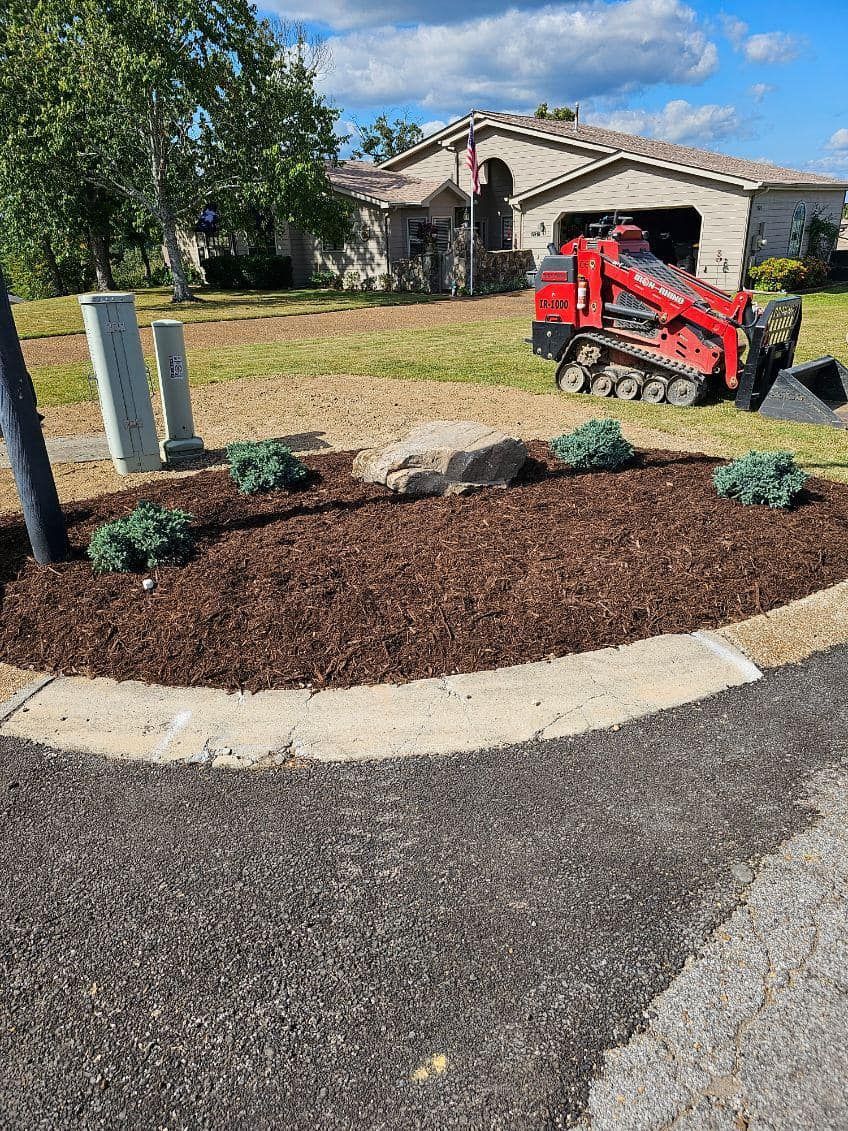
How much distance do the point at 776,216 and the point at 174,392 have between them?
937 inches

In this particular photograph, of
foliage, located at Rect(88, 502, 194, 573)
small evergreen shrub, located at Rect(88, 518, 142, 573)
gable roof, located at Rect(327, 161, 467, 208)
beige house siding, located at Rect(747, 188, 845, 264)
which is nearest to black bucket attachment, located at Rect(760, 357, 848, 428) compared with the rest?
foliage, located at Rect(88, 502, 194, 573)

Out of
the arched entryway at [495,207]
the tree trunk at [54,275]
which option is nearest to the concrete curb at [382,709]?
the arched entryway at [495,207]

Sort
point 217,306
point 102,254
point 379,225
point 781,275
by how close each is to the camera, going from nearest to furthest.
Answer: point 781,275 < point 217,306 < point 379,225 < point 102,254

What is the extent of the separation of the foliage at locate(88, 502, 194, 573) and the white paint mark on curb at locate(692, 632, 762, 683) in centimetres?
344

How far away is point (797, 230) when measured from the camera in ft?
86.0

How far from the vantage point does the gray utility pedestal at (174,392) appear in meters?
8.08

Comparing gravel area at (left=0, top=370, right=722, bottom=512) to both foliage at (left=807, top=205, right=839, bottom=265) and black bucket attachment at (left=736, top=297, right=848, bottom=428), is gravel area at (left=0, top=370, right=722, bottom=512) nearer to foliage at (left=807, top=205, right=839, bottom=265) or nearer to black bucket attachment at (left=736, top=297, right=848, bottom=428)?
black bucket attachment at (left=736, top=297, right=848, bottom=428)

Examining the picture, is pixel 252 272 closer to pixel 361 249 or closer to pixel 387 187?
pixel 361 249

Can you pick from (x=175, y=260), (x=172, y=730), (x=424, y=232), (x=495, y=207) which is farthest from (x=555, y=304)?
(x=495, y=207)

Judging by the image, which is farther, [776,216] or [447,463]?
[776,216]

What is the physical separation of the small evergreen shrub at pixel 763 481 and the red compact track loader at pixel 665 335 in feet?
11.9

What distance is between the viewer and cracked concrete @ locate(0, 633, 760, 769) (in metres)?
3.60

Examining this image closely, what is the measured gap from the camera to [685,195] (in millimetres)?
23797

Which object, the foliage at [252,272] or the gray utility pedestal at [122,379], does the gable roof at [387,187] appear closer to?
the foliage at [252,272]
